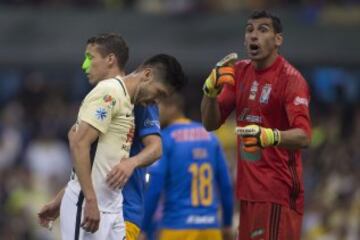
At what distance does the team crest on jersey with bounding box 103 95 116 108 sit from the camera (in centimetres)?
1023

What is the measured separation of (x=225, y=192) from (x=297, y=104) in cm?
292

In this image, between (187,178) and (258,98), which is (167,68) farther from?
(187,178)

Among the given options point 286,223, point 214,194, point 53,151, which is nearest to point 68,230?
point 286,223

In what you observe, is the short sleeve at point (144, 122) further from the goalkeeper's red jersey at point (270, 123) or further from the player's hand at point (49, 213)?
the player's hand at point (49, 213)

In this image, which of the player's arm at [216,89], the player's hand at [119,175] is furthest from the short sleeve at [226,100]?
the player's hand at [119,175]

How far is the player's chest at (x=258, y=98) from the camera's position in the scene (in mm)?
10984

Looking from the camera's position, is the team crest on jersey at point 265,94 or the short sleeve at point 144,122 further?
the team crest on jersey at point 265,94

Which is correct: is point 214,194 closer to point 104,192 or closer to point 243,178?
point 243,178

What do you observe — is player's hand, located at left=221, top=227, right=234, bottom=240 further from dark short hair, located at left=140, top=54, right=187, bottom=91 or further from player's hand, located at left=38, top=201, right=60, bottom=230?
dark short hair, located at left=140, top=54, right=187, bottom=91

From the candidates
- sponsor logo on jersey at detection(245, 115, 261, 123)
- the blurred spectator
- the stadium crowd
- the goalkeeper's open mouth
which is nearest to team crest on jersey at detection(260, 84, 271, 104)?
sponsor logo on jersey at detection(245, 115, 261, 123)

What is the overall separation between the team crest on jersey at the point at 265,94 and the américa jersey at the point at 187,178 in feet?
7.86

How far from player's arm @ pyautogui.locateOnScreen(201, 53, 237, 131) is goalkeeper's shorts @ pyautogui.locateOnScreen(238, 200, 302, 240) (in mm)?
688

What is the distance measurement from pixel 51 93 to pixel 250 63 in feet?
42.4

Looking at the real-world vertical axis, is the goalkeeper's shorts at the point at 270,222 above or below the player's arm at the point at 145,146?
below
